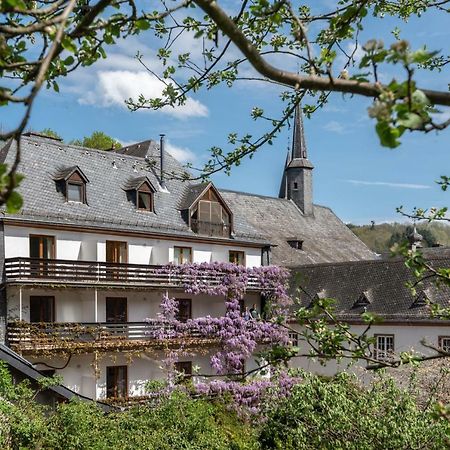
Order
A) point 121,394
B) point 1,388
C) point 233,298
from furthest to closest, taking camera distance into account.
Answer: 1. point 233,298
2. point 121,394
3. point 1,388

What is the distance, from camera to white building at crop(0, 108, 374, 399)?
21.2 metres

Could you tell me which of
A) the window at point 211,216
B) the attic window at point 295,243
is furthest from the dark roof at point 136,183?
the attic window at point 295,243

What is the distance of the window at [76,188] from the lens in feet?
77.0

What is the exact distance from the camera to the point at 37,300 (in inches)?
865

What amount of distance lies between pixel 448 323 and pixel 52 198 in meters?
14.3

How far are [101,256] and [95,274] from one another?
1.09 m

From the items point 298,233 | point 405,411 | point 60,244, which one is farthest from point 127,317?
point 298,233

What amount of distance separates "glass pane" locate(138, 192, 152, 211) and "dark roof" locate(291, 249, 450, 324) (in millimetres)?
6699

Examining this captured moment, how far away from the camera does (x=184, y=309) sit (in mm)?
26547

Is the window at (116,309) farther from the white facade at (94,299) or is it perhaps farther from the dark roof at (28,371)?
the dark roof at (28,371)

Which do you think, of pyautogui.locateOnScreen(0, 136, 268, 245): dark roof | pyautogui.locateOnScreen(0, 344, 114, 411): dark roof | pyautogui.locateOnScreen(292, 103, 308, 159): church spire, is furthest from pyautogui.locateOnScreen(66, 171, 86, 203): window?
pyautogui.locateOnScreen(292, 103, 308, 159): church spire

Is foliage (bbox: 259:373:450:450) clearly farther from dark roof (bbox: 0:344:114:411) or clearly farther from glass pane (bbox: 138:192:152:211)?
glass pane (bbox: 138:192:152:211)

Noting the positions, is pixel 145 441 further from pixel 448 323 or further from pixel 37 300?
pixel 448 323

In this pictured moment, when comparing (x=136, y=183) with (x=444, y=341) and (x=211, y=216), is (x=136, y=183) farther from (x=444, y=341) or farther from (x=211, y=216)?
(x=444, y=341)
